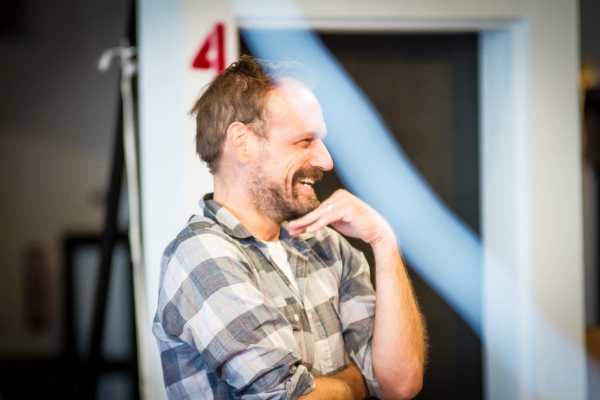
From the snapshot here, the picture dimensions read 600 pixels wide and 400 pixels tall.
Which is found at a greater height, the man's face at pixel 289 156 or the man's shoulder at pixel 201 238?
the man's face at pixel 289 156

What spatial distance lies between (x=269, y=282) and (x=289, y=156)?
6.8 inches

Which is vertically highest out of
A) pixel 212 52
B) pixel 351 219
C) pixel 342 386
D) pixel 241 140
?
pixel 212 52

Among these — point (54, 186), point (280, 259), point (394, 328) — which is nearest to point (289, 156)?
point (280, 259)

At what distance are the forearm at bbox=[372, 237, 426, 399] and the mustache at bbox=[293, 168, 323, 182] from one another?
0.40 ft

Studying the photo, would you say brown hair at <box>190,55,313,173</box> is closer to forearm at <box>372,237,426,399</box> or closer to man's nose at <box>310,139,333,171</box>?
man's nose at <box>310,139,333,171</box>

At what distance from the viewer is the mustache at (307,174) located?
75 centimetres

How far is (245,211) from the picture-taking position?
2.54 ft

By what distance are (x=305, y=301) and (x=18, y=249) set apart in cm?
162

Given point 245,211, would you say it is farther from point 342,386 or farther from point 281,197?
point 342,386

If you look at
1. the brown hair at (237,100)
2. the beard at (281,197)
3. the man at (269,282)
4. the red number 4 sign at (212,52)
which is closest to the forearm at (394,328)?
the man at (269,282)

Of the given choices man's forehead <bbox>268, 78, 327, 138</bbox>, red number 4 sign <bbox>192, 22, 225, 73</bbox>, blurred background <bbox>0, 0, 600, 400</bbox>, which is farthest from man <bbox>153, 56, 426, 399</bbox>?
blurred background <bbox>0, 0, 600, 400</bbox>

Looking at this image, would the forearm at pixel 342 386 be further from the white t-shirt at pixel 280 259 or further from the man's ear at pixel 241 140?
the man's ear at pixel 241 140

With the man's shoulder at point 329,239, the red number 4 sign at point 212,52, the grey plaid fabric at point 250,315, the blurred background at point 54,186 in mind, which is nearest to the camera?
the grey plaid fabric at point 250,315

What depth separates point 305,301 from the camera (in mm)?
796
